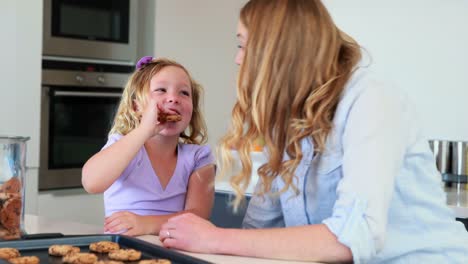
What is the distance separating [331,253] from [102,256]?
384mm

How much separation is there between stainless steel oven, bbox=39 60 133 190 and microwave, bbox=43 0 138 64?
6 cm

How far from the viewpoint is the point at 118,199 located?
1.87m

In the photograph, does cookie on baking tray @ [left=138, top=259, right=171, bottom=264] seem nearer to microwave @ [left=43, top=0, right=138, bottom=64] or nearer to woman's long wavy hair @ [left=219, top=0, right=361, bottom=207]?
woman's long wavy hair @ [left=219, top=0, right=361, bottom=207]

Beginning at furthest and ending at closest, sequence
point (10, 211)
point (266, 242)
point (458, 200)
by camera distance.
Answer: point (458, 200)
point (10, 211)
point (266, 242)

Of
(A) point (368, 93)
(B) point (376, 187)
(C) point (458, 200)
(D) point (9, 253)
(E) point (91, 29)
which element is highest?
(E) point (91, 29)

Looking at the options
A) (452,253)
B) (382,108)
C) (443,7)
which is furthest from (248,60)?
(443,7)

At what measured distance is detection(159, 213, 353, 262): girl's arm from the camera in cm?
126

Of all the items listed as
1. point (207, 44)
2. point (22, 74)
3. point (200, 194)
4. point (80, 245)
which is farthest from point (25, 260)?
point (207, 44)

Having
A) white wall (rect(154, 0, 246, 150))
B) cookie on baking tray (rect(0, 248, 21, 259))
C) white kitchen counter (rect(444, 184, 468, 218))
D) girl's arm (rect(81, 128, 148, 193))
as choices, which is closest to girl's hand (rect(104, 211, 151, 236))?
girl's arm (rect(81, 128, 148, 193))

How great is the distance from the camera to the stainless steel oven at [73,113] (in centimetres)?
341

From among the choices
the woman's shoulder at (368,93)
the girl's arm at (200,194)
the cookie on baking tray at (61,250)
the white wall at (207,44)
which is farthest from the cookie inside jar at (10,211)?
the white wall at (207,44)

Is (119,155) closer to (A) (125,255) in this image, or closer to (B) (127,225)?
→ (B) (127,225)

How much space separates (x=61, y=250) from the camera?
4.16ft

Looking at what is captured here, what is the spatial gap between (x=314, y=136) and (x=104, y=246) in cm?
42
